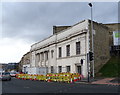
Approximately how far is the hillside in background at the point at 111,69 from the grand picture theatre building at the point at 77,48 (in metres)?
0.76

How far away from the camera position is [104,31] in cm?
3303

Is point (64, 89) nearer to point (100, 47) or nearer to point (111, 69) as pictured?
point (111, 69)

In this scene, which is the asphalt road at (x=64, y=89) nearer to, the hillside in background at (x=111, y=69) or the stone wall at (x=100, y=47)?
the hillside in background at (x=111, y=69)

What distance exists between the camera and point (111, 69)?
29094 mm

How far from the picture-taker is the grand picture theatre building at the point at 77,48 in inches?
1150

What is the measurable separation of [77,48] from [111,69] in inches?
263

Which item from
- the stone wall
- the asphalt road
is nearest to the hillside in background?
the stone wall

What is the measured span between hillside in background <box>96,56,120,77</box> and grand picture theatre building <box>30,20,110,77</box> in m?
0.76

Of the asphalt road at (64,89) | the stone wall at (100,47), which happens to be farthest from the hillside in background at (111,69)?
the asphalt road at (64,89)

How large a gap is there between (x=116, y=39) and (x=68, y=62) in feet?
37.0

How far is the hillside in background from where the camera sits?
2716 centimetres

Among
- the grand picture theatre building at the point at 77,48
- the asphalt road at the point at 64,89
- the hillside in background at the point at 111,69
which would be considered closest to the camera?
the asphalt road at the point at 64,89

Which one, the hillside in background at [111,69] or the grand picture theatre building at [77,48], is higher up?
the grand picture theatre building at [77,48]

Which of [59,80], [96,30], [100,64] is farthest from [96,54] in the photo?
[59,80]
